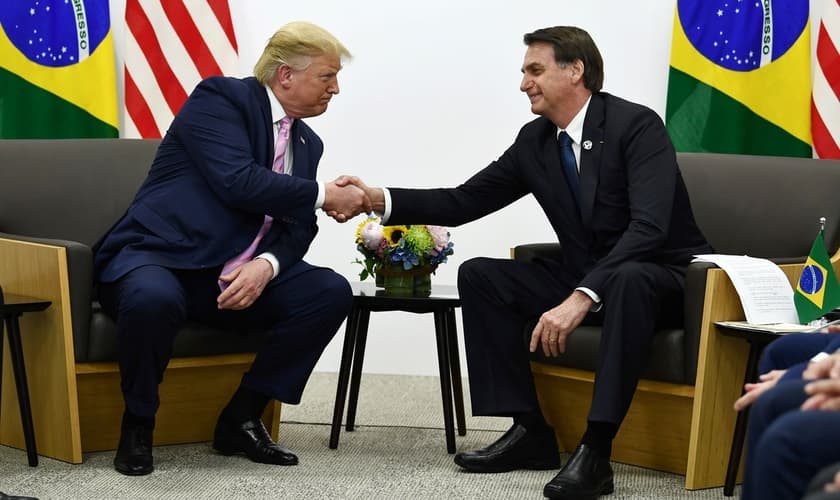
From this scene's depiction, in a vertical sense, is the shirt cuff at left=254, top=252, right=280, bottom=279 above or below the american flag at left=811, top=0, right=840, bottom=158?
below

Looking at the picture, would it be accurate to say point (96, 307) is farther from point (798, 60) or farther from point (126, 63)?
point (798, 60)

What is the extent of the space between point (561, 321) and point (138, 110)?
2.48 m

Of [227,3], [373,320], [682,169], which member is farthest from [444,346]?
[227,3]

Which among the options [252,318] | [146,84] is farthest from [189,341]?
[146,84]

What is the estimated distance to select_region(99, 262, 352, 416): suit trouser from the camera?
3100 millimetres

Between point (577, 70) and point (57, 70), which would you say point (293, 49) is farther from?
point (57, 70)

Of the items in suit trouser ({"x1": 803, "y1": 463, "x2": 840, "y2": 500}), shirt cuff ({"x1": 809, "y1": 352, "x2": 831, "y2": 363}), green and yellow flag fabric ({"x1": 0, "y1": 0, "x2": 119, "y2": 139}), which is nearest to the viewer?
suit trouser ({"x1": 803, "y1": 463, "x2": 840, "y2": 500})

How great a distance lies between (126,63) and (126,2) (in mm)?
A: 243

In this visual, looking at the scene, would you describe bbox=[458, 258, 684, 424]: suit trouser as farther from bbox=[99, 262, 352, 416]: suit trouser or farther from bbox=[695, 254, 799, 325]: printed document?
bbox=[99, 262, 352, 416]: suit trouser

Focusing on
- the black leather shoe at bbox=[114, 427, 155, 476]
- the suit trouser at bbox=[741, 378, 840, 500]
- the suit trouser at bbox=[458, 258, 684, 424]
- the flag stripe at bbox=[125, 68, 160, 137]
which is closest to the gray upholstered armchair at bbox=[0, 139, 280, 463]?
the black leather shoe at bbox=[114, 427, 155, 476]

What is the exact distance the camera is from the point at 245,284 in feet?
10.6

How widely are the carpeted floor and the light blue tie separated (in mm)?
763

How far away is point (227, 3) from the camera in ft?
16.0

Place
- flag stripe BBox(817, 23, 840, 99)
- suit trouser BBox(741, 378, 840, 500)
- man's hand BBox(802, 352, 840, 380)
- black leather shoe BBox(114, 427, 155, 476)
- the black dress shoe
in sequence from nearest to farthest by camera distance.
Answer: suit trouser BBox(741, 378, 840, 500) → man's hand BBox(802, 352, 840, 380) → the black dress shoe → black leather shoe BBox(114, 427, 155, 476) → flag stripe BBox(817, 23, 840, 99)
